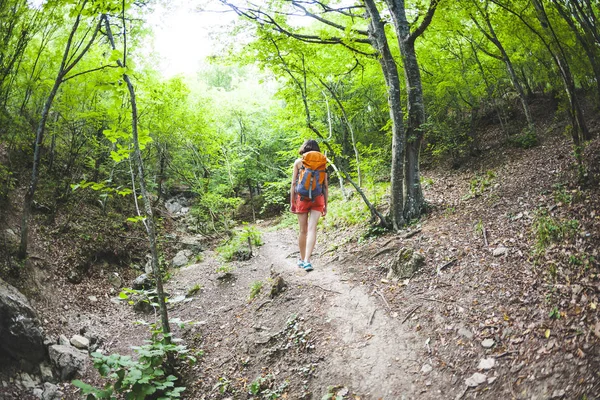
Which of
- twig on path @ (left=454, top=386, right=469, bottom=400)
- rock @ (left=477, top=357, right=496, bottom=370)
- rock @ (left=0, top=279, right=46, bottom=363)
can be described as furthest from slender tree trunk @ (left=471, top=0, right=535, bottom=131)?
rock @ (left=0, top=279, right=46, bottom=363)

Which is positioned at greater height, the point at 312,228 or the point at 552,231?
the point at 312,228

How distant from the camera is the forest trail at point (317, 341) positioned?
3178 mm

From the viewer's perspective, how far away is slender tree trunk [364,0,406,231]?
6.59 m

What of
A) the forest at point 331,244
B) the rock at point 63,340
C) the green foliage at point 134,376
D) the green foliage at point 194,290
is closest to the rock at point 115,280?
the forest at point 331,244

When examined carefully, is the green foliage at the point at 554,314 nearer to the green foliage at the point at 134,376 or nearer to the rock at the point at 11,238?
the green foliage at the point at 134,376

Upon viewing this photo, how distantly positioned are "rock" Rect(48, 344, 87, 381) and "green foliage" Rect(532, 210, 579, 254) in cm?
689

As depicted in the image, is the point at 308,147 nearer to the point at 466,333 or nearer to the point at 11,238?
the point at 466,333

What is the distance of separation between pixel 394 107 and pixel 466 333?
4.84m

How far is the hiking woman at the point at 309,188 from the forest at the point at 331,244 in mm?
913

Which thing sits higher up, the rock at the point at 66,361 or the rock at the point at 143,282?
the rock at the point at 143,282

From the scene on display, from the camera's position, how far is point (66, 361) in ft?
16.8

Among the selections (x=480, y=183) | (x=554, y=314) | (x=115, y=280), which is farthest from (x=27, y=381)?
(x=480, y=183)

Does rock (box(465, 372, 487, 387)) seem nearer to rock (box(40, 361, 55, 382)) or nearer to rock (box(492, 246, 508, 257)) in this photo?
rock (box(492, 246, 508, 257))

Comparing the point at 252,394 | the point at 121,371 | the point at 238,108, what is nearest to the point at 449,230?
the point at 252,394
